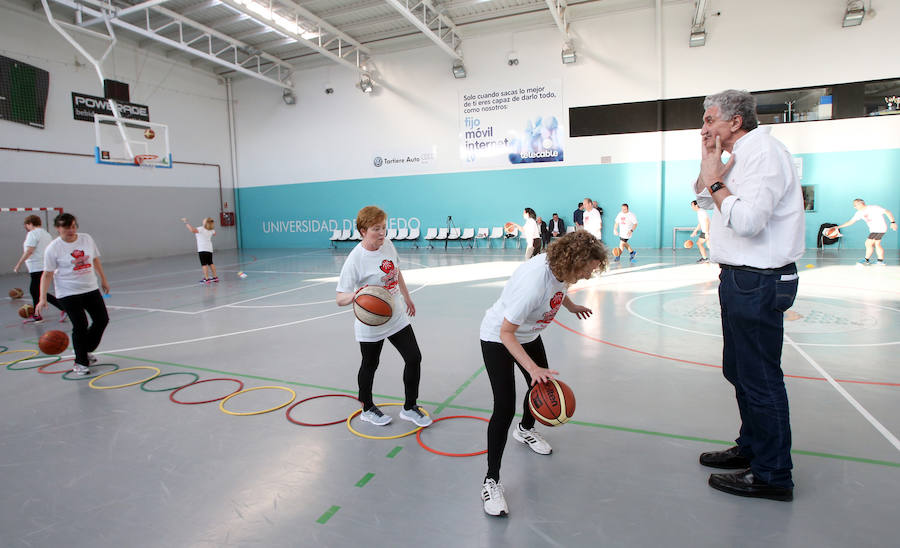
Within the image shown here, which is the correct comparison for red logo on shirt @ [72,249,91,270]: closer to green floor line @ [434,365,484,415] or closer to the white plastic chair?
green floor line @ [434,365,484,415]

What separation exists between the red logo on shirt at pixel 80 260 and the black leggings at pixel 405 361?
11.9 ft

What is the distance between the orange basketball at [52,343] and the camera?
562cm

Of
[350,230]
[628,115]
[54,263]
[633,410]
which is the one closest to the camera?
[633,410]

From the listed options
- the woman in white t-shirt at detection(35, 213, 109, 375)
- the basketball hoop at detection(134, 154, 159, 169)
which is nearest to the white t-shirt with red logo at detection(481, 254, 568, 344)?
the woman in white t-shirt at detection(35, 213, 109, 375)

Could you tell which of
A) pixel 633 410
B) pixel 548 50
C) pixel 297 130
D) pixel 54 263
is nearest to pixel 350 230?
pixel 297 130

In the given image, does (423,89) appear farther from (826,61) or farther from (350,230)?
(826,61)

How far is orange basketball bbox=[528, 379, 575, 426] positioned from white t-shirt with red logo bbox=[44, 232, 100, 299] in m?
4.94

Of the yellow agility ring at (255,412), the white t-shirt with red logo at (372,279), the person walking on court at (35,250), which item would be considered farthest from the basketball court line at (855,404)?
the person walking on court at (35,250)

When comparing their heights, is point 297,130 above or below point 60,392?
above

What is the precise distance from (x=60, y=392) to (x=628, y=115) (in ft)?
56.4

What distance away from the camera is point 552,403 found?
2881 millimetres

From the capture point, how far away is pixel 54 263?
5.32 m

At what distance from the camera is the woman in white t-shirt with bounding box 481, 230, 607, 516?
265 centimetres

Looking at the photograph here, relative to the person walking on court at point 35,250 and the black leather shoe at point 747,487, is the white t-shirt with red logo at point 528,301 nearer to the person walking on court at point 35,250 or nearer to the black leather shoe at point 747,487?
the black leather shoe at point 747,487
